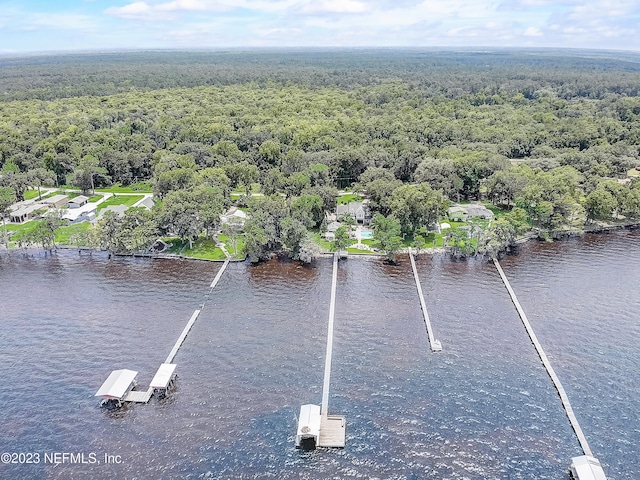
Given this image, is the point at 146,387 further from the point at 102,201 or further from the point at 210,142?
the point at 210,142

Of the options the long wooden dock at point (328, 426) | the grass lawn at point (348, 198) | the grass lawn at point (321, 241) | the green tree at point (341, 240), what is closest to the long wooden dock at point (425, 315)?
the green tree at point (341, 240)

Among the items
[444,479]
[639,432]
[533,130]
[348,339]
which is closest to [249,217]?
[348,339]

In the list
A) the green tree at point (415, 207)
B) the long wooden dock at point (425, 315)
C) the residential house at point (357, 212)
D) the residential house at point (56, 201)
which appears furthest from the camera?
the residential house at point (56, 201)

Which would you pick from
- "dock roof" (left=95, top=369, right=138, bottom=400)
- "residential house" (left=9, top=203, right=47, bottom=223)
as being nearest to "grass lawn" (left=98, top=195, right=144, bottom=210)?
"residential house" (left=9, top=203, right=47, bottom=223)

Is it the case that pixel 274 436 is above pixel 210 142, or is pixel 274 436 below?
below

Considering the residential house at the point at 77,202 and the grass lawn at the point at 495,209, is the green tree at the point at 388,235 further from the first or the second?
the residential house at the point at 77,202

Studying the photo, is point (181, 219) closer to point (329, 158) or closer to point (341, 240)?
point (341, 240)
